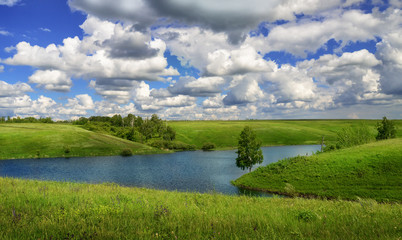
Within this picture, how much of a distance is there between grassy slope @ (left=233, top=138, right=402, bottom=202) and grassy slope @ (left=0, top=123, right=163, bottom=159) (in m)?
84.1

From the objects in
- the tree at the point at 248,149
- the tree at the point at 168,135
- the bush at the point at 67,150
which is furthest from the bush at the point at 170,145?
the tree at the point at 248,149

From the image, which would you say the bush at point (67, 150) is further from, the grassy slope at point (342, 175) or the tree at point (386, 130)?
the tree at point (386, 130)

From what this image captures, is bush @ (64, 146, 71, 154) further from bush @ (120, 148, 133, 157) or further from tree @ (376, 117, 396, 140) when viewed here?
tree @ (376, 117, 396, 140)

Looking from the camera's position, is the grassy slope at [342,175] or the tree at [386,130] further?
the tree at [386,130]

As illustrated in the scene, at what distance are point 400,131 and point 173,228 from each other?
252555mm

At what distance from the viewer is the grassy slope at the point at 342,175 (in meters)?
39.0

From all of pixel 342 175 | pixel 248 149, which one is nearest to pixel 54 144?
pixel 248 149

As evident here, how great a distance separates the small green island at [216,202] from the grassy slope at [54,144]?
0.36m

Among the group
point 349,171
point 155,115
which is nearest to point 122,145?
point 155,115

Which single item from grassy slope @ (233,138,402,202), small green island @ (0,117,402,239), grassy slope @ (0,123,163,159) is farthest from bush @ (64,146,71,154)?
grassy slope @ (233,138,402,202)

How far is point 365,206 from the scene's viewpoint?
845cm

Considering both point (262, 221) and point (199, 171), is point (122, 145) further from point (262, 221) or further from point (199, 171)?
point (262, 221)

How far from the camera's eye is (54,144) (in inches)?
4373

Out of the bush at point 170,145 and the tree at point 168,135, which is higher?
the tree at point 168,135
